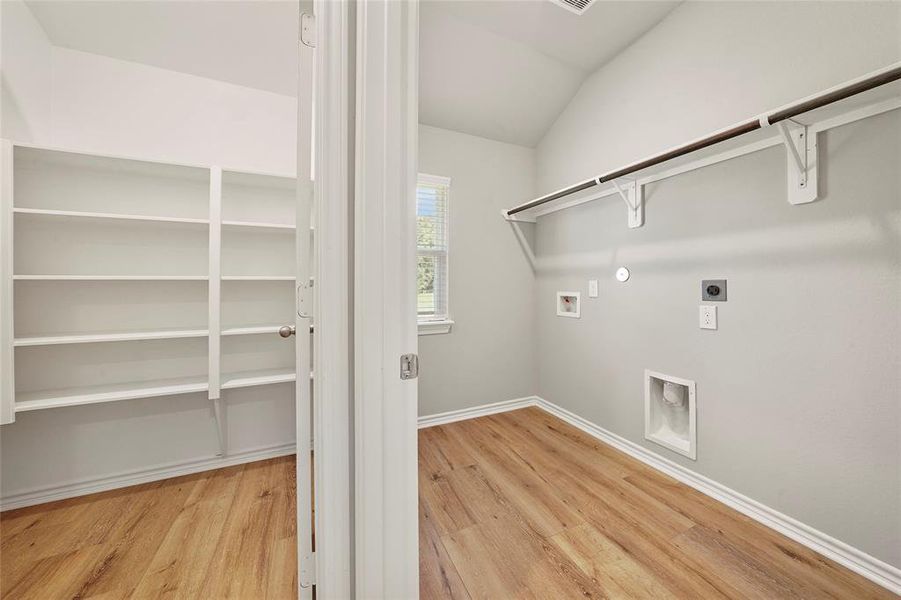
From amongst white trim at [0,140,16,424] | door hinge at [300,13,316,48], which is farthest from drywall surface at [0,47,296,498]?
door hinge at [300,13,316,48]

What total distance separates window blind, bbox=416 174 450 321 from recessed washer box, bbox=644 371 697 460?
4.91 feet

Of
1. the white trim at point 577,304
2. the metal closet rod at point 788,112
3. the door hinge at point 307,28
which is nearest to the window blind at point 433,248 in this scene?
the white trim at point 577,304

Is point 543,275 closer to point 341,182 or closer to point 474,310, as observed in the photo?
point 474,310

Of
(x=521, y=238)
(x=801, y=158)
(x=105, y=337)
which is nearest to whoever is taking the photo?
(x=801, y=158)

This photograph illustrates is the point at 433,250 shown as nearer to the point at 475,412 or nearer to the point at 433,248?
the point at 433,248

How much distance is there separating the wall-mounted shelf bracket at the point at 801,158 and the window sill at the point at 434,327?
2.00m

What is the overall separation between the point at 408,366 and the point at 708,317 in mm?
1698

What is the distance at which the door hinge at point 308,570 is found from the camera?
95 cm

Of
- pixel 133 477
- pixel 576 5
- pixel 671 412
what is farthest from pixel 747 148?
pixel 133 477

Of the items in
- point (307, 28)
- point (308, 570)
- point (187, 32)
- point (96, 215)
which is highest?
point (187, 32)

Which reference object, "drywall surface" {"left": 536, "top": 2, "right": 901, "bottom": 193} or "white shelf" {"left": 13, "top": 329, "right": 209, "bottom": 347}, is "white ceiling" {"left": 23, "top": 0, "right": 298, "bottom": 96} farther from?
"drywall surface" {"left": 536, "top": 2, "right": 901, "bottom": 193}

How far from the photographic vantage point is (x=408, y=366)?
765 millimetres

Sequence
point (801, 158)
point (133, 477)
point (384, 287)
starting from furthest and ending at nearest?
point (133, 477) < point (801, 158) < point (384, 287)

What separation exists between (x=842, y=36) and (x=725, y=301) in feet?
3.65
